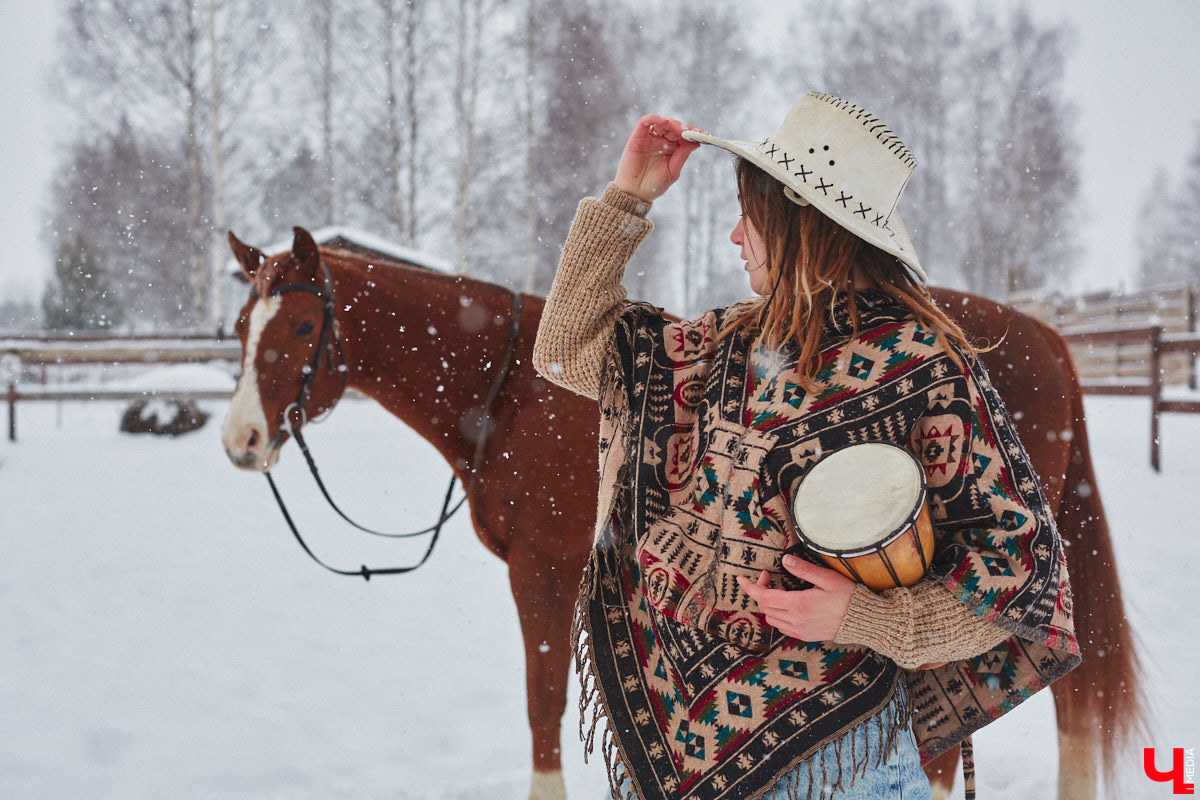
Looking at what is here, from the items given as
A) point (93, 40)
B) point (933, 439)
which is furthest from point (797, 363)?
point (93, 40)

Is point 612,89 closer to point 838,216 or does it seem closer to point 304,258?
point 304,258

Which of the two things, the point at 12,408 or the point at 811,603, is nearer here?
the point at 811,603

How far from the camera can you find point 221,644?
3.89 m

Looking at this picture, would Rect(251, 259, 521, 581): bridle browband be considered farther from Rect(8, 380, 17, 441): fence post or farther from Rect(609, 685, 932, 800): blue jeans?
Rect(8, 380, 17, 441): fence post

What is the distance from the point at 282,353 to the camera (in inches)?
92.3

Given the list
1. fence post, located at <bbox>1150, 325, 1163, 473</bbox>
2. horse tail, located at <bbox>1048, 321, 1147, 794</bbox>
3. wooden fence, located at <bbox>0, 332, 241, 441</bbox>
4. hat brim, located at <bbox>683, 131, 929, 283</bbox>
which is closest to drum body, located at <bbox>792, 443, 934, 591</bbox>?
hat brim, located at <bbox>683, 131, 929, 283</bbox>

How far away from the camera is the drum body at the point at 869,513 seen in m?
0.93

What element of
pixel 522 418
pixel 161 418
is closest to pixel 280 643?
pixel 522 418

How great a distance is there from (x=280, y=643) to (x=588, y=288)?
140 inches

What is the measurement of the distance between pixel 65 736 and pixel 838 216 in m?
3.43

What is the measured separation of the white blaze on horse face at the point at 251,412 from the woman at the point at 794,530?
4.98 ft

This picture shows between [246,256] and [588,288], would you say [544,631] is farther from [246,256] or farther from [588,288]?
[246,256]

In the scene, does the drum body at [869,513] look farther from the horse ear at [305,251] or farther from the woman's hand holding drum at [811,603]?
the horse ear at [305,251]

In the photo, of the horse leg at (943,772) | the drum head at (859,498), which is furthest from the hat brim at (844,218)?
the horse leg at (943,772)
